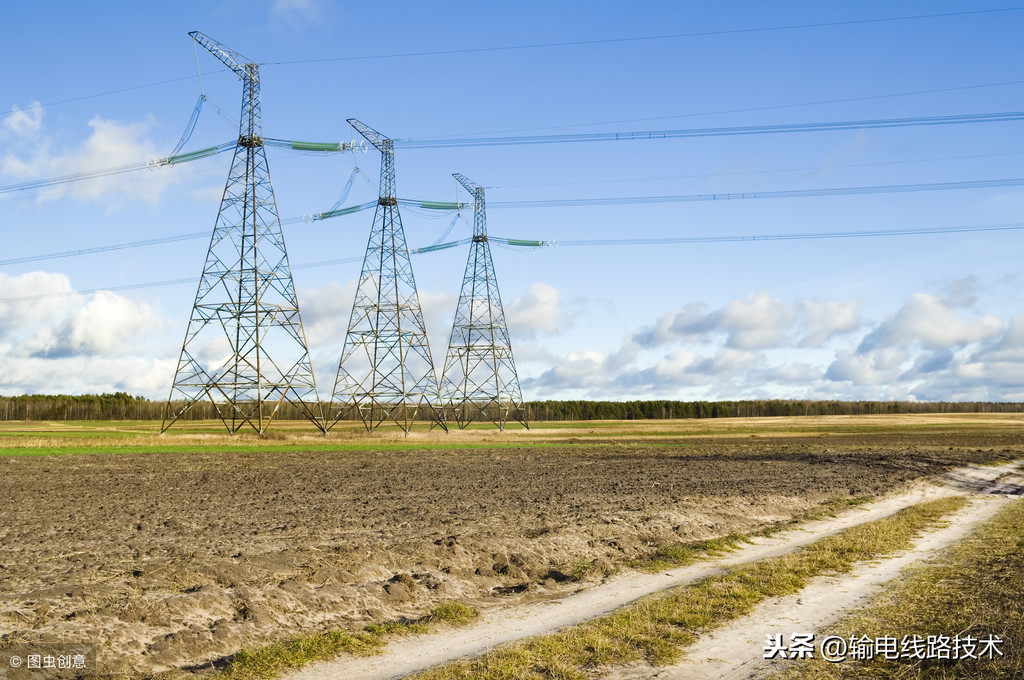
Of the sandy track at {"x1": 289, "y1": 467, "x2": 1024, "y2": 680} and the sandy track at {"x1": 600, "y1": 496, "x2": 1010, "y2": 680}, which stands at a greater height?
the sandy track at {"x1": 600, "y1": 496, "x2": 1010, "y2": 680}

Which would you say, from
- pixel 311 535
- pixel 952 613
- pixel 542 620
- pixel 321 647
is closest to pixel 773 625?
pixel 952 613

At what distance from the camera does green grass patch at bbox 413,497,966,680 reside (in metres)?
9.11

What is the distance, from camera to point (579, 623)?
11195 millimetres

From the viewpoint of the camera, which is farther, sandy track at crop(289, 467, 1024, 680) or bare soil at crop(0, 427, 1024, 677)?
bare soil at crop(0, 427, 1024, 677)

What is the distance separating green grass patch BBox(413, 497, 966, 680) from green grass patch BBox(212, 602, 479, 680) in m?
1.63

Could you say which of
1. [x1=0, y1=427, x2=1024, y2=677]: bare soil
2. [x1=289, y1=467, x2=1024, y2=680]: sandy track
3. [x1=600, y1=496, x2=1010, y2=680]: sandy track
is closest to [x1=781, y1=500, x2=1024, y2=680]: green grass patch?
[x1=600, y1=496, x2=1010, y2=680]: sandy track

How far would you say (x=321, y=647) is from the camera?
10.0 meters

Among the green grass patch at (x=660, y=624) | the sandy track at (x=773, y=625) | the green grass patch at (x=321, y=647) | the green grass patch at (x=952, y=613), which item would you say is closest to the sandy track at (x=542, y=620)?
the sandy track at (x=773, y=625)

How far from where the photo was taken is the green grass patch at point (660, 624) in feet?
29.9

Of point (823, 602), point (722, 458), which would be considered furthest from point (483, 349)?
point (823, 602)

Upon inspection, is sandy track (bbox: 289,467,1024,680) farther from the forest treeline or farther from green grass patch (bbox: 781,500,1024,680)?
the forest treeline

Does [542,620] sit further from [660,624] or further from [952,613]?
[952,613]

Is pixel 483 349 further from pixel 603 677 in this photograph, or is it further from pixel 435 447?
pixel 603 677

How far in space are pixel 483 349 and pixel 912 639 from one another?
70.4 meters
